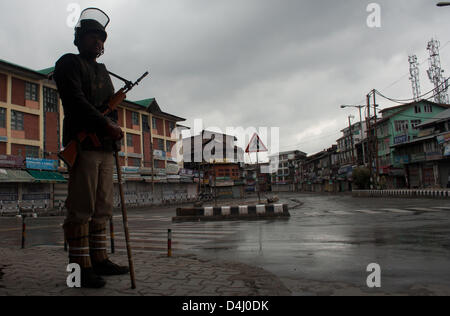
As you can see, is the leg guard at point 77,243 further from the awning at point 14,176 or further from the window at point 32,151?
the window at point 32,151

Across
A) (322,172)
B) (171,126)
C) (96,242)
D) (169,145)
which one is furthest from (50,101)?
(322,172)

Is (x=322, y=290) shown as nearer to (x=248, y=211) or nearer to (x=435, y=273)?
(x=435, y=273)

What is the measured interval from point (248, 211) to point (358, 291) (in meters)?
12.5

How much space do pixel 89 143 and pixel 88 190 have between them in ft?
1.75

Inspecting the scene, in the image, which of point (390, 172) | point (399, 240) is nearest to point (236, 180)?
point (390, 172)

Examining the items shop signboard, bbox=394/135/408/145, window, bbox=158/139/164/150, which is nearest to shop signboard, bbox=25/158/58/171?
window, bbox=158/139/164/150

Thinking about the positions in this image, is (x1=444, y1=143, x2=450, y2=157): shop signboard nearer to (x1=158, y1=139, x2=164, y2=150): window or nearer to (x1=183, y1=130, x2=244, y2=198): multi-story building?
(x1=183, y1=130, x2=244, y2=198): multi-story building

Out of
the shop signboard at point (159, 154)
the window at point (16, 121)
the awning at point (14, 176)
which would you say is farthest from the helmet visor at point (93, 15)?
the shop signboard at point (159, 154)

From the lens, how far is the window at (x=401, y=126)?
54569 mm

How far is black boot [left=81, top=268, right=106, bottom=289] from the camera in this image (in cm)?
339

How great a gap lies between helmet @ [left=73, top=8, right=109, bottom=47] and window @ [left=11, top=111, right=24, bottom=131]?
31.0m

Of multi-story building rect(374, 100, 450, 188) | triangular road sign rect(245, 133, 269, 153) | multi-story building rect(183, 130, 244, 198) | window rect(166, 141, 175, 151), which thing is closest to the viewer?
triangular road sign rect(245, 133, 269, 153)

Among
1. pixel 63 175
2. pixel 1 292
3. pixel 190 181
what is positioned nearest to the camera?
pixel 1 292

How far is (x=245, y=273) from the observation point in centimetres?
429
